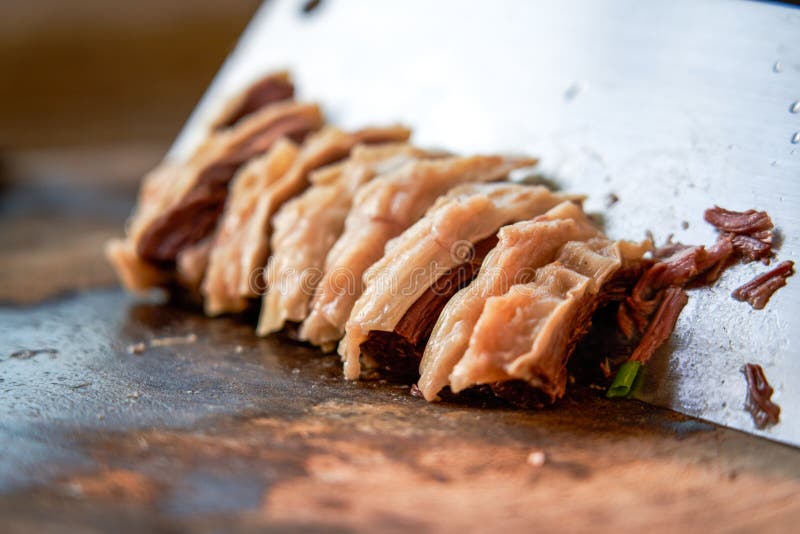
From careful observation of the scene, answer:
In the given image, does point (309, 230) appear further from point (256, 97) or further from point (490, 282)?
point (256, 97)

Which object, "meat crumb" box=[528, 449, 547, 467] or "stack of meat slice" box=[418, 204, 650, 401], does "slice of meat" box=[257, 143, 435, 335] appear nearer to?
"stack of meat slice" box=[418, 204, 650, 401]

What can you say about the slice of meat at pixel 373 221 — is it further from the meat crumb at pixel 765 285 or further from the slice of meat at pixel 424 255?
the meat crumb at pixel 765 285

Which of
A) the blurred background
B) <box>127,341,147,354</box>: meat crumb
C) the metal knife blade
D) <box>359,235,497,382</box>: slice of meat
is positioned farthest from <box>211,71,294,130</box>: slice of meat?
the blurred background

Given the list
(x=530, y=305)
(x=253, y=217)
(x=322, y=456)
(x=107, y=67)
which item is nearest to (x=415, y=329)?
(x=530, y=305)

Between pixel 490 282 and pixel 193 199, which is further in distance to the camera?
pixel 193 199

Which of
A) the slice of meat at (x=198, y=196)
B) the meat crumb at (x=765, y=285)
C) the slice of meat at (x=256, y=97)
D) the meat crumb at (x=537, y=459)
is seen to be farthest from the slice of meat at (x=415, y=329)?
the slice of meat at (x=256, y=97)

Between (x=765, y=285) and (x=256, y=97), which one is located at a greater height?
(x=256, y=97)

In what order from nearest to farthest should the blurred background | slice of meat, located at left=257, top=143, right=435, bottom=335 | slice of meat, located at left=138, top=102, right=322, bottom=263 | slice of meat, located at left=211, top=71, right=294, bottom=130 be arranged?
slice of meat, located at left=257, top=143, right=435, bottom=335
slice of meat, located at left=138, top=102, right=322, bottom=263
slice of meat, located at left=211, top=71, right=294, bottom=130
the blurred background
